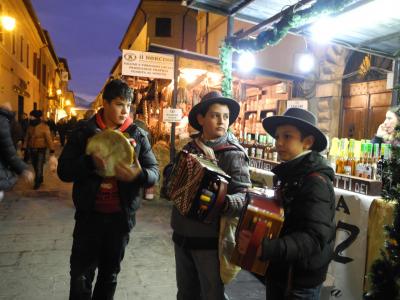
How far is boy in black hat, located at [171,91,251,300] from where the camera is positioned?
2520 mm

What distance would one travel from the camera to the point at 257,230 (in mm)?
1940

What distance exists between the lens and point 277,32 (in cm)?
539

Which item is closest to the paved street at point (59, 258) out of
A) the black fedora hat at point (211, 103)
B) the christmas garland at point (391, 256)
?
the christmas garland at point (391, 256)

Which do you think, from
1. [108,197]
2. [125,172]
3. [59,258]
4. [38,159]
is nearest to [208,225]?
[125,172]

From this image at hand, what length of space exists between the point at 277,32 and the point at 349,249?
3383 mm

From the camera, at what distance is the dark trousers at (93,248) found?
9.18 feet

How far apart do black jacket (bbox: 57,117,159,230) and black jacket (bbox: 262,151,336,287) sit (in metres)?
1.19

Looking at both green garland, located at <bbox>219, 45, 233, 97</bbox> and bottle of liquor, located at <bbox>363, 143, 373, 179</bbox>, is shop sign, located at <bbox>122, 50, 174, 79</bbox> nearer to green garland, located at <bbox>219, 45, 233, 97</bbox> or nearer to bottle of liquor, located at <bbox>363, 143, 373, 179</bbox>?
green garland, located at <bbox>219, 45, 233, 97</bbox>

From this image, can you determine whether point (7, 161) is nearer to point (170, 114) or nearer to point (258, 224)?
point (258, 224)

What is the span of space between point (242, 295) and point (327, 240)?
2.38m

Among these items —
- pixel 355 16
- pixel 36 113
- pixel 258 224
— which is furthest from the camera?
pixel 36 113

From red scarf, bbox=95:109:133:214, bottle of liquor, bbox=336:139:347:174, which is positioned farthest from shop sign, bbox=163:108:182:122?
red scarf, bbox=95:109:133:214

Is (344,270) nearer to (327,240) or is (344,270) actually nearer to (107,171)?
(327,240)

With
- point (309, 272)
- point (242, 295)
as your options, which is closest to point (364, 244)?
point (242, 295)
